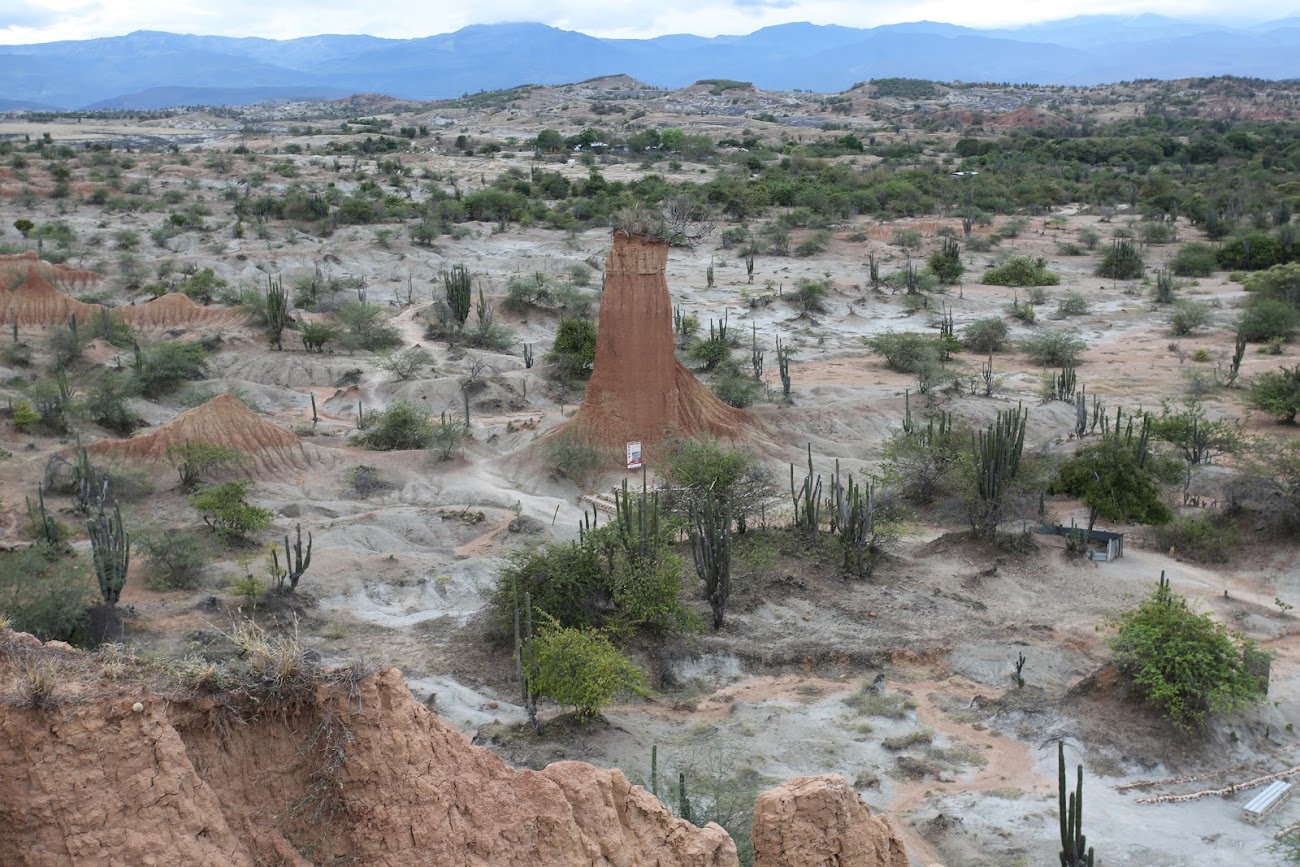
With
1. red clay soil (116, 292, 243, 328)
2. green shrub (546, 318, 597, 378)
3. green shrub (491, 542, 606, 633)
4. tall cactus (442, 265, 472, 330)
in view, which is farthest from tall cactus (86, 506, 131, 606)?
red clay soil (116, 292, 243, 328)

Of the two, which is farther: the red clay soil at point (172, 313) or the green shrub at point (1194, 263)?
the green shrub at point (1194, 263)

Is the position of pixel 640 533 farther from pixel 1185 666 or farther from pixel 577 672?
pixel 1185 666

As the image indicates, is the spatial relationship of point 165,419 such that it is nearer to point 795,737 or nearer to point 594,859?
point 795,737

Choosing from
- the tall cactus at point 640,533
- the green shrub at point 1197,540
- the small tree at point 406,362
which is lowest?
the green shrub at point 1197,540

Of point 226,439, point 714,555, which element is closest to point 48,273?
point 226,439

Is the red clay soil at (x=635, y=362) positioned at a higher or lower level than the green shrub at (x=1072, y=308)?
higher

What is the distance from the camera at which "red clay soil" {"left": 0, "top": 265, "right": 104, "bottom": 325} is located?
37406 mm

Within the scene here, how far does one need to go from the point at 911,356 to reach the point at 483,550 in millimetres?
18657

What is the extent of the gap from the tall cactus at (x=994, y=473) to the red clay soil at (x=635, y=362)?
22.1 ft

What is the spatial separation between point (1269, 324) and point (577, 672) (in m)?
32.4

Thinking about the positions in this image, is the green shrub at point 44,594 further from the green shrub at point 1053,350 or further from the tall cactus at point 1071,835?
the green shrub at point 1053,350

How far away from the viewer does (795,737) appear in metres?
15.1

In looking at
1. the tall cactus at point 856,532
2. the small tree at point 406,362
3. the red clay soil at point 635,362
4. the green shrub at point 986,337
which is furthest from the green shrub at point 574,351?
the tall cactus at point 856,532

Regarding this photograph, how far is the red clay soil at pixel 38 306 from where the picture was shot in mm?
37406
